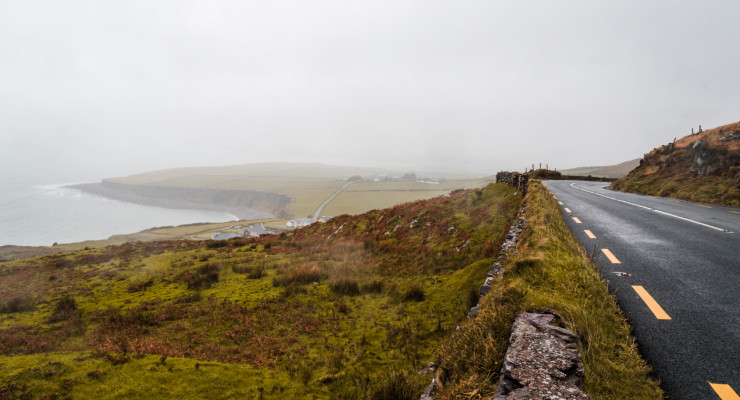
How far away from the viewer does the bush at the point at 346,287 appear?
12.1 metres

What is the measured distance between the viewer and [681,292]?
556 cm

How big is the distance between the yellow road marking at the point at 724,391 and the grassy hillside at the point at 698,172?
23.1 m

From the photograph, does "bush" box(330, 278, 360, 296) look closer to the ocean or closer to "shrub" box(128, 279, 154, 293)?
"shrub" box(128, 279, 154, 293)

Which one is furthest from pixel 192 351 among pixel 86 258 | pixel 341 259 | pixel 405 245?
pixel 86 258

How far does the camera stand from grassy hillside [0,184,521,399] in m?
5.58

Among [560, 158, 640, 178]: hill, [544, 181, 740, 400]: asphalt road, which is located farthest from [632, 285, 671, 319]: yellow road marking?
[560, 158, 640, 178]: hill

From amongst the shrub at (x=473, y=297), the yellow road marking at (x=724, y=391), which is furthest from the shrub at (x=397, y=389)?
the yellow road marking at (x=724, y=391)

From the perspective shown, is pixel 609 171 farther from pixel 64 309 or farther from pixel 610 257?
pixel 64 309

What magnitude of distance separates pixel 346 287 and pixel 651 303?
32.1 ft

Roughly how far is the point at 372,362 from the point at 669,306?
6303 millimetres

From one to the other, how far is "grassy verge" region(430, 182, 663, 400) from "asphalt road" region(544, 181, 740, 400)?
33 centimetres

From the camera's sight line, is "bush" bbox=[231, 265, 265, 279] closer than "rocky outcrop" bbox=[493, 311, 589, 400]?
No

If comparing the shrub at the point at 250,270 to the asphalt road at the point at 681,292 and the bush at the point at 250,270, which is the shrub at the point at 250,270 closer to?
the bush at the point at 250,270

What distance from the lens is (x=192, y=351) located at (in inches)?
291
